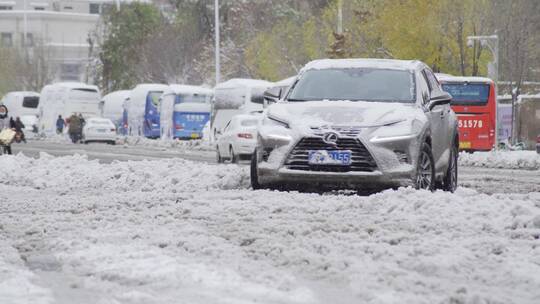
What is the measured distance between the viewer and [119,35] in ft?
320

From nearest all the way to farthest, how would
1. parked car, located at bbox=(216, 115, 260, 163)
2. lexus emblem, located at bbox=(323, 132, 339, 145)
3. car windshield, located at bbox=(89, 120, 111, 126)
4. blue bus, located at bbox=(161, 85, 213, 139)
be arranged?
lexus emblem, located at bbox=(323, 132, 339, 145) → parked car, located at bbox=(216, 115, 260, 163) → blue bus, located at bbox=(161, 85, 213, 139) → car windshield, located at bbox=(89, 120, 111, 126)

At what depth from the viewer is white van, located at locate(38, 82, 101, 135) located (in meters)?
77.2

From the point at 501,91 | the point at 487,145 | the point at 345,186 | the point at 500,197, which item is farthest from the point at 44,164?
the point at 501,91

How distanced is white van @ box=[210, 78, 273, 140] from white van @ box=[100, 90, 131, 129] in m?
22.9

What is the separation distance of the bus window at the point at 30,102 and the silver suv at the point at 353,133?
81.3 metres

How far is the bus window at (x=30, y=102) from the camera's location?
95500mm

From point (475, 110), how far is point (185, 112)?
2568cm

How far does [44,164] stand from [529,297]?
1613 cm

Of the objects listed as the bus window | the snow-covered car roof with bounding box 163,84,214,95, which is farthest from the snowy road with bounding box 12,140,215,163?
the bus window

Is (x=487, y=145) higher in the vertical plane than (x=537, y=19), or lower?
lower

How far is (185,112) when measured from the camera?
212 ft

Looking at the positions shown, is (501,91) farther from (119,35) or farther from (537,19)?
(119,35)

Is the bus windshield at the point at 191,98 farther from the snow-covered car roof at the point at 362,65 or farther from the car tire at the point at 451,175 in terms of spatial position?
the snow-covered car roof at the point at 362,65

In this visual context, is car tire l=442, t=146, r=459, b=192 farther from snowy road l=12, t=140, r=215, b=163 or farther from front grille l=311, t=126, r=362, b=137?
snowy road l=12, t=140, r=215, b=163
